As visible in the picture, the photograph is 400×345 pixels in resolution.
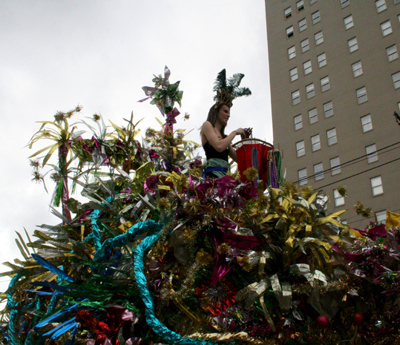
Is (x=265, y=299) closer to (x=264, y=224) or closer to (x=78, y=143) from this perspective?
(x=264, y=224)

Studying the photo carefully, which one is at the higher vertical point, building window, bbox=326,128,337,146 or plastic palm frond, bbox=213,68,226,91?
building window, bbox=326,128,337,146

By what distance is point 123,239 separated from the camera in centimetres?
217

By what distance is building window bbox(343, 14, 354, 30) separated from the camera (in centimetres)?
3004

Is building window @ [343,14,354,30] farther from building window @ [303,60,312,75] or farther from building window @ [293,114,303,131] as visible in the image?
building window @ [293,114,303,131]

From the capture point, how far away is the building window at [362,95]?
26.7m

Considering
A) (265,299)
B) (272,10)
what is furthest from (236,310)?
(272,10)

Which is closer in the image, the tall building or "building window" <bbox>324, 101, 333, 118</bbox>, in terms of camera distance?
the tall building

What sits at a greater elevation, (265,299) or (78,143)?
(78,143)

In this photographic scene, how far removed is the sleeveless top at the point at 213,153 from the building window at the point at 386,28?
94.2 feet

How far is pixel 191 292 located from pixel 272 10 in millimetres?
38741

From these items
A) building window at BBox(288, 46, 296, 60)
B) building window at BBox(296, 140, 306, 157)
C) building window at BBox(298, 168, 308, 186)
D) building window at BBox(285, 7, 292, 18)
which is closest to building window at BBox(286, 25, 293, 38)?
building window at BBox(285, 7, 292, 18)

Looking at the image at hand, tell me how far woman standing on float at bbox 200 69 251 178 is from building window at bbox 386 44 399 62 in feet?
87.7

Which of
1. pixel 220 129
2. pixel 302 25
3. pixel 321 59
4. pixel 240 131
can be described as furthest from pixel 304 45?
pixel 240 131

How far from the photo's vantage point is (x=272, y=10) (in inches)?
1453
